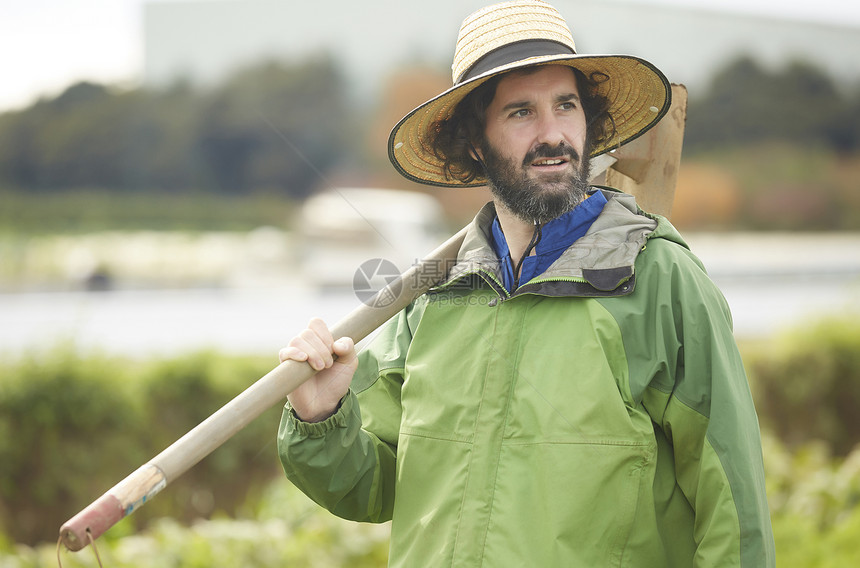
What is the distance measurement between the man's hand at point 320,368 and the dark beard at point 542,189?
0.48 metres

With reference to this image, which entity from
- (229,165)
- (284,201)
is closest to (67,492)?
(284,201)

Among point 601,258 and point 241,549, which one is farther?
point 241,549

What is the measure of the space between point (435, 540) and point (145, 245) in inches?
685

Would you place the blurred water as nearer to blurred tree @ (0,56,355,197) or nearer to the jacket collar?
the jacket collar

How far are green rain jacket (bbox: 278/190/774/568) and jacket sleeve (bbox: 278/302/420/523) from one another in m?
0.03

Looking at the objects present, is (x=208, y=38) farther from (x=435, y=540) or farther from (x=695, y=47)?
(x=435, y=540)

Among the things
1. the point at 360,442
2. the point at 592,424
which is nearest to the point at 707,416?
the point at 592,424

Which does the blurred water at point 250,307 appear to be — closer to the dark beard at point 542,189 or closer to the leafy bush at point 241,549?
the dark beard at point 542,189

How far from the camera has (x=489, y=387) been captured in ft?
5.68

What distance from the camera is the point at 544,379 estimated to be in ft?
5.49

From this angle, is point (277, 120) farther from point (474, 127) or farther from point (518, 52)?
point (518, 52)

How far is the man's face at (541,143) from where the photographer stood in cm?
183

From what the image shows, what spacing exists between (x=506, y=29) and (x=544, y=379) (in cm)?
80

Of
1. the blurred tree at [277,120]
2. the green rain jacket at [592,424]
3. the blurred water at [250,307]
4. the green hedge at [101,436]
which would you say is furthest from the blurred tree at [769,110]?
the green rain jacket at [592,424]
